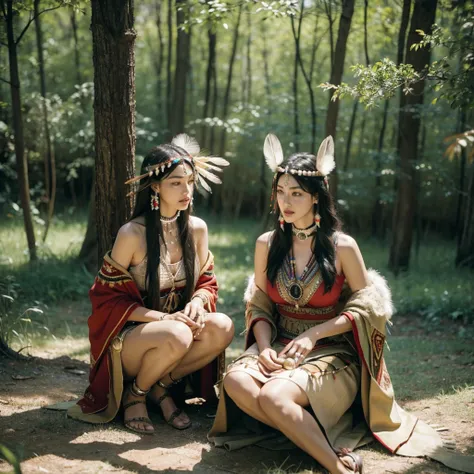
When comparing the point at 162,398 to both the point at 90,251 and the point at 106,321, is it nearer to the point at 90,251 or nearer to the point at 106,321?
the point at 106,321

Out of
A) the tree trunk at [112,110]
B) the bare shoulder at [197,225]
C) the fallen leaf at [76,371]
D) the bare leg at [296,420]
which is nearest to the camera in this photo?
the bare leg at [296,420]

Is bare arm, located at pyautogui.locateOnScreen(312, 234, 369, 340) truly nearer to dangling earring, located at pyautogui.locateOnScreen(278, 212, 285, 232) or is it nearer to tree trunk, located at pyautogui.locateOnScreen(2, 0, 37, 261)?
dangling earring, located at pyautogui.locateOnScreen(278, 212, 285, 232)

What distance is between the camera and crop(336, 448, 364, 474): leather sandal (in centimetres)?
272

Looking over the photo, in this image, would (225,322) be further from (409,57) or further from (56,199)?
(56,199)

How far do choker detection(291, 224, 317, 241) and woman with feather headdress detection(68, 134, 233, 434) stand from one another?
486 mm

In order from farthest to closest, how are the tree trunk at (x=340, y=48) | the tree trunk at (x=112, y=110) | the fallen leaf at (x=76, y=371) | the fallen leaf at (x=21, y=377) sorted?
the tree trunk at (x=340, y=48) → the fallen leaf at (x=76, y=371) → the fallen leaf at (x=21, y=377) → the tree trunk at (x=112, y=110)

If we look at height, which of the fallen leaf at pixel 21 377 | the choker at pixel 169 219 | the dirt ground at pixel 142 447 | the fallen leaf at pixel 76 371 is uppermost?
the choker at pixel 169 219

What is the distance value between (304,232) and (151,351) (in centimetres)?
97

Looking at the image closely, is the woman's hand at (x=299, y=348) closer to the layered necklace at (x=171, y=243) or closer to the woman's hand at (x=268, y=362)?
the woman's hand at (x=268, y=362)

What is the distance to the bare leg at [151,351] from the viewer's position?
3.16 metres

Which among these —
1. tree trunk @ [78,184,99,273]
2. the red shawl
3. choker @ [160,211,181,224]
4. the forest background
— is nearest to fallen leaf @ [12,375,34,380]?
the forest background

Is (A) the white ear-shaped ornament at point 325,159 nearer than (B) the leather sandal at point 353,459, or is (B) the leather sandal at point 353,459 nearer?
(B) the leather sandal at point 353,459

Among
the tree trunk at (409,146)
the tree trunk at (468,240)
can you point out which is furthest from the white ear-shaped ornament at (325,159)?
the tree trunk at (468,240)

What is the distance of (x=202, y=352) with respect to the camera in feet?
11.1
